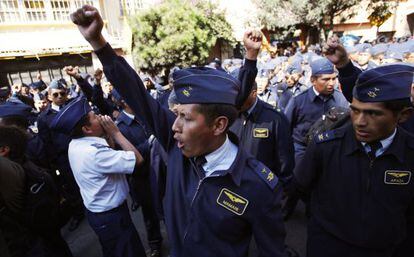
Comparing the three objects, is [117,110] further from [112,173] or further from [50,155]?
[112,173]

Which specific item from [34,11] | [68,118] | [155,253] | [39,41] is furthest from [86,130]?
[34,11]

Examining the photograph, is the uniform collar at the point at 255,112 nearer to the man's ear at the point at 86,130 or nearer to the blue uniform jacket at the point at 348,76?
the blue uniform jacket at the point at 348,76

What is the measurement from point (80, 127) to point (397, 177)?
244cm

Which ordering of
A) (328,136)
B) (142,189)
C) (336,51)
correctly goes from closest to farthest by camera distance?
(328,136), (336,51), (142,189)

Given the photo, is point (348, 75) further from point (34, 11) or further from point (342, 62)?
point (34, 11)

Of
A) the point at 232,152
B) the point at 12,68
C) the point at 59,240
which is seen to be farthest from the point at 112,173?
the point at 12,68

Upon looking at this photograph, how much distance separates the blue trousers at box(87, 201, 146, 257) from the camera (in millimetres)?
2715

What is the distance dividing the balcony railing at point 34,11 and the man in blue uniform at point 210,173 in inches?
557

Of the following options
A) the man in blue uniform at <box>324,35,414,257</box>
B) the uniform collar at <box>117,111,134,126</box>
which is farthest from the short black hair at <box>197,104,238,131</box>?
the uniform collar at <box>117,111,134,126</box>

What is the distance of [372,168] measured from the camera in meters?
1.88

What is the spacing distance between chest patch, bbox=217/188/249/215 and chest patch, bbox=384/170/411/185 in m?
1.00

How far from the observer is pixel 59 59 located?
14992 millimetres

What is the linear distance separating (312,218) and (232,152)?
3.45 feet

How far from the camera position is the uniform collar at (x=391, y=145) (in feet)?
6.03
